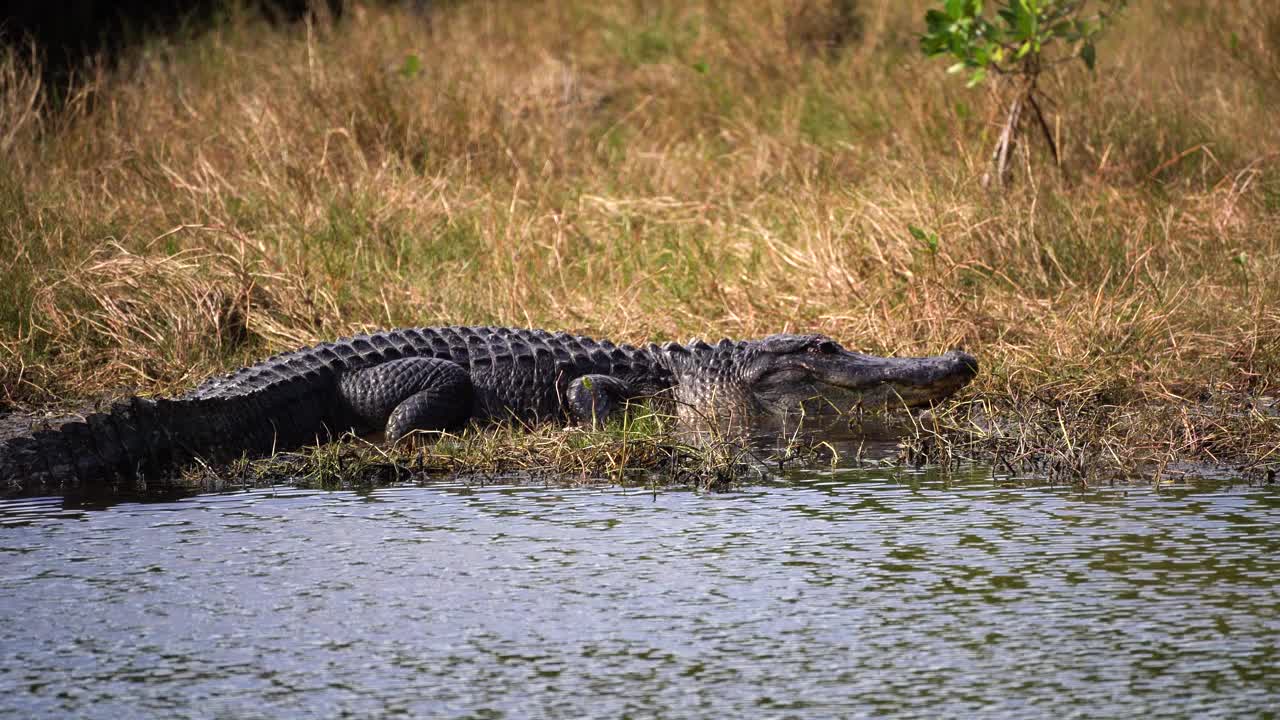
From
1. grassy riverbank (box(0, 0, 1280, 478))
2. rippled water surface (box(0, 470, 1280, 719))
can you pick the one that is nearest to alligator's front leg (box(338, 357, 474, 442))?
grassy riverbank (box(0, 0, 1280, 478))

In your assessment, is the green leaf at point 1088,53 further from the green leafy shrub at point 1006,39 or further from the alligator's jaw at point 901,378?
the alligator's jaw at point 901,378

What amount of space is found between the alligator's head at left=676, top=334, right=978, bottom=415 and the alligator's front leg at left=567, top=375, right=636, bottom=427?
0.25 meters

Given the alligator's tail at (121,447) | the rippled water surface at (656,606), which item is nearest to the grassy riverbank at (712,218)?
the rippled water surface at (656,606)

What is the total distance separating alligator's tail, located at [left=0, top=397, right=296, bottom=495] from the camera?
5.00 metres

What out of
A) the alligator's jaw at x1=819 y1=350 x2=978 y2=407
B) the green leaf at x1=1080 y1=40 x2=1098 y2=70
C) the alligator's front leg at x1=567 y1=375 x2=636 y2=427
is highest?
the green leaf at x1=1080 y1=40 x2=1098 y2=70

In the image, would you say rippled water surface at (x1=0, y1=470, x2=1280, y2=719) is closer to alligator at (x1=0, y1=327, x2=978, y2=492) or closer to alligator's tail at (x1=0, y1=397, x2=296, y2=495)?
alligator's tail at (x1=0, y1=397, x2=296, y2=495)

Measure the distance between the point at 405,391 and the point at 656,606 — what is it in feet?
9.56

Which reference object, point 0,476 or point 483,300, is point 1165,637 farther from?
point 483,300

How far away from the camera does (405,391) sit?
6.08 m

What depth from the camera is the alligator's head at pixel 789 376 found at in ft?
20.1

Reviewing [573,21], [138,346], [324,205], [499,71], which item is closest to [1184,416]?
[138,346]

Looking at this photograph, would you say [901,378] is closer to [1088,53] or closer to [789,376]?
[789,376]

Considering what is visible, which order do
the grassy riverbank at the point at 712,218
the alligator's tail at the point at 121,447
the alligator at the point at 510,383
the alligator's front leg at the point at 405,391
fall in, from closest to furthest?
1. the alligator's tail at the point at 121,447
2. the alligator at the point at 510,383
3. the alligator's front leg at the point at 405,391
4. the grassy riverbank at the point at 712,218

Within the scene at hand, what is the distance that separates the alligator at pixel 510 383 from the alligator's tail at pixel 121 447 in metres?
0.01
